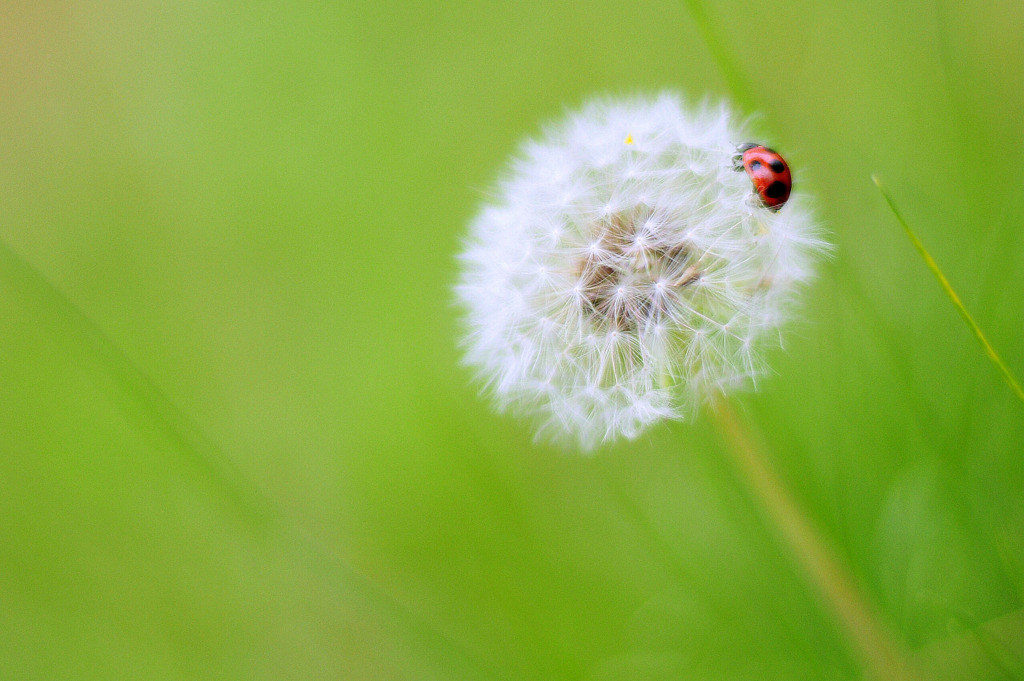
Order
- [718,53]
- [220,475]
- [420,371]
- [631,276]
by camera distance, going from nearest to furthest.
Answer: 1. [631,276]
2. [718,53]
3. [220,475]
4. [420,371]

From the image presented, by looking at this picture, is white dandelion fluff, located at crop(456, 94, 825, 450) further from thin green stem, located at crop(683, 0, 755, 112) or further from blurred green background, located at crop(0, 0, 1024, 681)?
blurred green background, located at crop(0, 0, 1024, 681)

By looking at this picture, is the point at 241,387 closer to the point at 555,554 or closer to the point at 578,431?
the point at 555,554

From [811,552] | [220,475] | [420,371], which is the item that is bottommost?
[811,552]

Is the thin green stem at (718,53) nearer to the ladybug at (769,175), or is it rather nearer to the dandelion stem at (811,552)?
the ladybug at (769,175)

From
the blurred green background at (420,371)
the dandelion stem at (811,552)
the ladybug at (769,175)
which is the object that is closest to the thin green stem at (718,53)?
the blurred green background at (420,371)

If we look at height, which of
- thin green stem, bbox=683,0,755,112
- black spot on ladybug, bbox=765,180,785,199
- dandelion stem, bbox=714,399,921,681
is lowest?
dandelion stem, bbox=714,399,921,681

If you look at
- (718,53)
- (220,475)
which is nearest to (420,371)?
(220,475)

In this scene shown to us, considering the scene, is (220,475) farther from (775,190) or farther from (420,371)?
(775,190)

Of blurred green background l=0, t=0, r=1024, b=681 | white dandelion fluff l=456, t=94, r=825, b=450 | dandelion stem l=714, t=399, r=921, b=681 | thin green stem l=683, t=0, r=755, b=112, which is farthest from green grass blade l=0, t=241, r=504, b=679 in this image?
thin green stem l=683, t=0, r=755, b=112
